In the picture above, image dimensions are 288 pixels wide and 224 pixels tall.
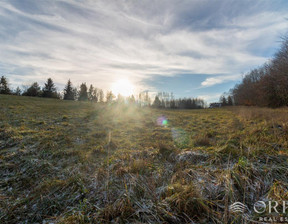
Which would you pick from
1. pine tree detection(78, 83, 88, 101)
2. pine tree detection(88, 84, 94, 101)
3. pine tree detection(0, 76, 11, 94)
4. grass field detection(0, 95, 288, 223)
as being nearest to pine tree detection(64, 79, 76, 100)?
pine tree detection(78, 83, 88, 101)

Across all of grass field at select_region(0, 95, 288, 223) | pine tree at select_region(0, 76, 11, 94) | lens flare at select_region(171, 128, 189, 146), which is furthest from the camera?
pine tree at select_region(0, 76, 11, 94)

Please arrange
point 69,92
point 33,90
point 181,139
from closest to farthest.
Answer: point 181,139 → point 33,90 → point 69,92

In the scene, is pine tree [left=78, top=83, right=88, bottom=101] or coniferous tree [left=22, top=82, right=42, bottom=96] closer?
coniferous tree [left=22, top=82, right=42, bottom=96]

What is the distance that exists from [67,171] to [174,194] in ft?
9.74

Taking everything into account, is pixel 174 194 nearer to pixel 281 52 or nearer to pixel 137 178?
pixel 137 178

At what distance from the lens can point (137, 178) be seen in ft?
9.21

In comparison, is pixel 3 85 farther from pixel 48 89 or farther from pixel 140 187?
pixel 140 187

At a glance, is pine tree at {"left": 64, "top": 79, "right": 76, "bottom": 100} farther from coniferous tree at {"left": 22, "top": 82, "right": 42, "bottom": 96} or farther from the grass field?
the grass field

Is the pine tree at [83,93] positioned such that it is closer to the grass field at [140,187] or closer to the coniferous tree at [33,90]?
the coniferous tree at [33,90]

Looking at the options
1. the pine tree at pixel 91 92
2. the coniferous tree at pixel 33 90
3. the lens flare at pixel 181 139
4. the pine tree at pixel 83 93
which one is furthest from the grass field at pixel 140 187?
the pine tree at pixel 91 92

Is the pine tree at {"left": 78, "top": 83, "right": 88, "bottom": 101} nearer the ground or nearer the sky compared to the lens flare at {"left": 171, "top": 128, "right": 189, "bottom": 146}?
nearer the sky

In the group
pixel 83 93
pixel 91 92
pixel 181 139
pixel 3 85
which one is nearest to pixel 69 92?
pixel 83 93

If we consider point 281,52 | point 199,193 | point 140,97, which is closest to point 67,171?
point 199,193

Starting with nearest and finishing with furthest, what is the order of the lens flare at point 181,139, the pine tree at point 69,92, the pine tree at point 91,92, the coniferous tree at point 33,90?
the lens flare at point 181,139, the coniferous tree at point 33,90, the pine tree at point 69,92, the pine tree at point 91,92
